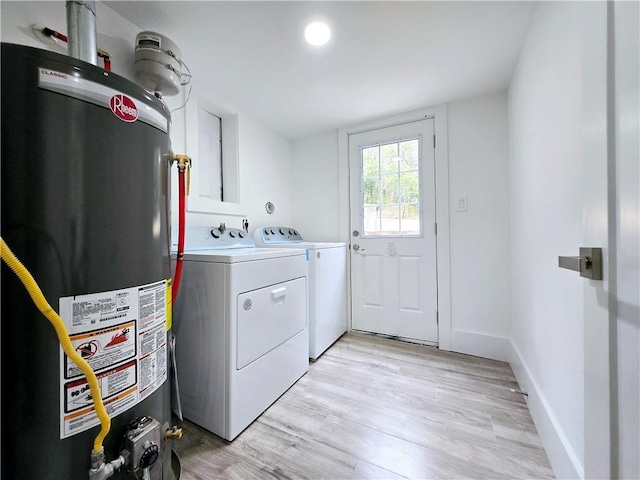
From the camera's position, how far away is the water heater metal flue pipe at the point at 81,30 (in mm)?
894

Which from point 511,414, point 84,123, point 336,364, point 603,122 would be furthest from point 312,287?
point 603,122

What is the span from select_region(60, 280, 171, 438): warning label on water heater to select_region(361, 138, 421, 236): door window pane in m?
1.98

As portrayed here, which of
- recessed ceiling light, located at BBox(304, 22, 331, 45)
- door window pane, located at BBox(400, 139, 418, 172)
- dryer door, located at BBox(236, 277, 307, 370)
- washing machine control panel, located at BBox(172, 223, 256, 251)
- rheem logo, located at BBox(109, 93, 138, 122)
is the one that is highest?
recessed ceiling light, located at BBox(304, 22, 331, 45)

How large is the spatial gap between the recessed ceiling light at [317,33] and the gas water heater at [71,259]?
1.05 meters

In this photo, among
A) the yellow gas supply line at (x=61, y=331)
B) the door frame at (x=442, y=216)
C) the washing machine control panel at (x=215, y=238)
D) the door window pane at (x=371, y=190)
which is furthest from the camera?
the door window pane at (x=371, y=190)

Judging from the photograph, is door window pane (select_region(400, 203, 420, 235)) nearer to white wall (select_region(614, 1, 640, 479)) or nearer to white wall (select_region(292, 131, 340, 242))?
white wall (select_region(292, 131, 340, 242))

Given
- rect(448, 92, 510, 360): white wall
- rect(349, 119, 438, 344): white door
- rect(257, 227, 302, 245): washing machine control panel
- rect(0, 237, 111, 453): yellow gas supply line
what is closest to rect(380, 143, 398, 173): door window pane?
rect(349, 119, 438, 344): white door

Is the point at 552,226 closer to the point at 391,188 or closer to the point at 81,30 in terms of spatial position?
the point at 391,188

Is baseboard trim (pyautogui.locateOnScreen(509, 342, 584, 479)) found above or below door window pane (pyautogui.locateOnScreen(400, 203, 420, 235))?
below

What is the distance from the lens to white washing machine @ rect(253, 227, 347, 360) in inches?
76.5

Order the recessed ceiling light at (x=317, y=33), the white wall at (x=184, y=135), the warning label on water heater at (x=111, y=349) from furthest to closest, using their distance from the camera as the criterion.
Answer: the recessed ceiling light at (x=317, y=33), the white wall at (x=184, y=135), the warning label on water heater at (x=111, y=349)

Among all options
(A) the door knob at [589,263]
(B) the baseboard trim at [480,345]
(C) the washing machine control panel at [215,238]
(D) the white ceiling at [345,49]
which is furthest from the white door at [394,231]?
(A) the door knob at [589,263]

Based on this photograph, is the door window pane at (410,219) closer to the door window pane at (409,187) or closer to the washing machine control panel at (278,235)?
the door window pane at (409,187)

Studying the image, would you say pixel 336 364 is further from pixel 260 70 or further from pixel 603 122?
pixel 260 70
